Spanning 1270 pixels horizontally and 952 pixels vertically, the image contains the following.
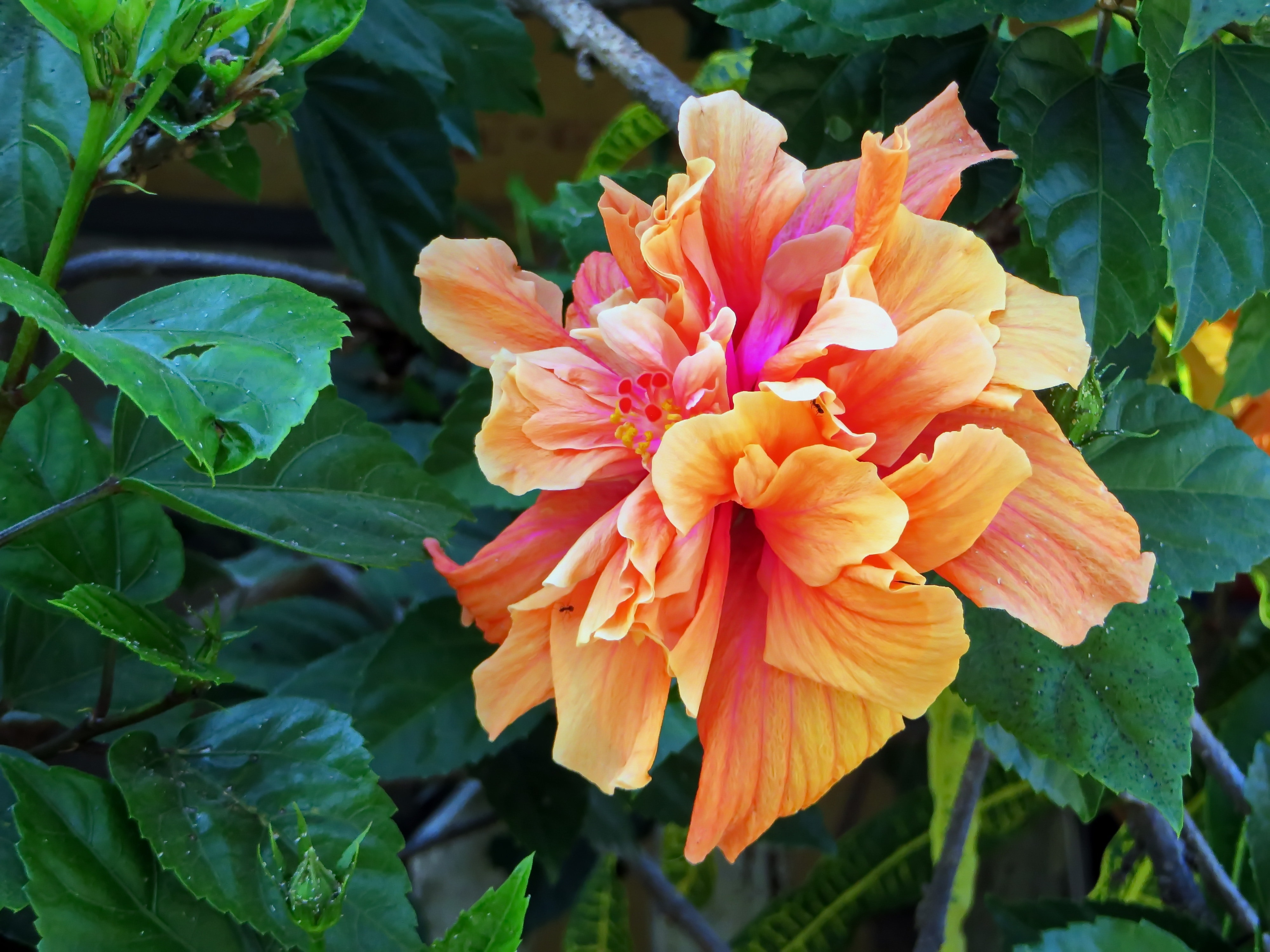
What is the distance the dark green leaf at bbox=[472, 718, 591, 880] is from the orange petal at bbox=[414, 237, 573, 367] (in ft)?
1.38

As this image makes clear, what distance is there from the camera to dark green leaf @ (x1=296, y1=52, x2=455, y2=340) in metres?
0.76

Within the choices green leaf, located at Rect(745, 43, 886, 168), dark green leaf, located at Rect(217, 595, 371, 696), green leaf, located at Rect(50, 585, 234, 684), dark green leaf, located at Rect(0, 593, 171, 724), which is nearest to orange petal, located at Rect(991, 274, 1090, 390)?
green leaf, located at Rect(745, 43, 886, 168)

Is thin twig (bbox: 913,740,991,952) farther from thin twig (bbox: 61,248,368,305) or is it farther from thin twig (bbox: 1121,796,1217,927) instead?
thin twig (bbox: 61,248,368,305)

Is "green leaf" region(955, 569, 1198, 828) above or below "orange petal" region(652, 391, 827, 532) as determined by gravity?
below

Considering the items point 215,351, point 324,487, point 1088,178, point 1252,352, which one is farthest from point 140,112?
point 1252,352

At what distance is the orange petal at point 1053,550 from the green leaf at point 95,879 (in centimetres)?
32

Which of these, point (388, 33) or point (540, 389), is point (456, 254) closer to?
point (540, 389)

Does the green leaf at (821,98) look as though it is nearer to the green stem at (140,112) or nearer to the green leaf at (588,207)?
the green leaf at (588,207)

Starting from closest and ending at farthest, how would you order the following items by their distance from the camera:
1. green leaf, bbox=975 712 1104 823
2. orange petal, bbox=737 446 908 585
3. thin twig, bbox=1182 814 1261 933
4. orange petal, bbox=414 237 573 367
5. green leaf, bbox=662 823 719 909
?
orange petal, bbox=737 446 908 585
orange petal, bbox=414 237 573 367
green leaf, bbox=975 712 1104 823
thin twig, bbox=1182 814 1261 933
green leaf, bbox=662 823 719 909

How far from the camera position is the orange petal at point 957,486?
0.98 ft

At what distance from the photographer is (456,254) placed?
40 centimetres

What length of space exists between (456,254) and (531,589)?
5.4 inches

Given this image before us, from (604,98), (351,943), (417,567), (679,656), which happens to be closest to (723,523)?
(679,656)

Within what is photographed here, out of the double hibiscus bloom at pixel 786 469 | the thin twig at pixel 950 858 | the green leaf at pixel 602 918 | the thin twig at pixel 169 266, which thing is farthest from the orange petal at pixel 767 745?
the green leaf at pixel 602 918
